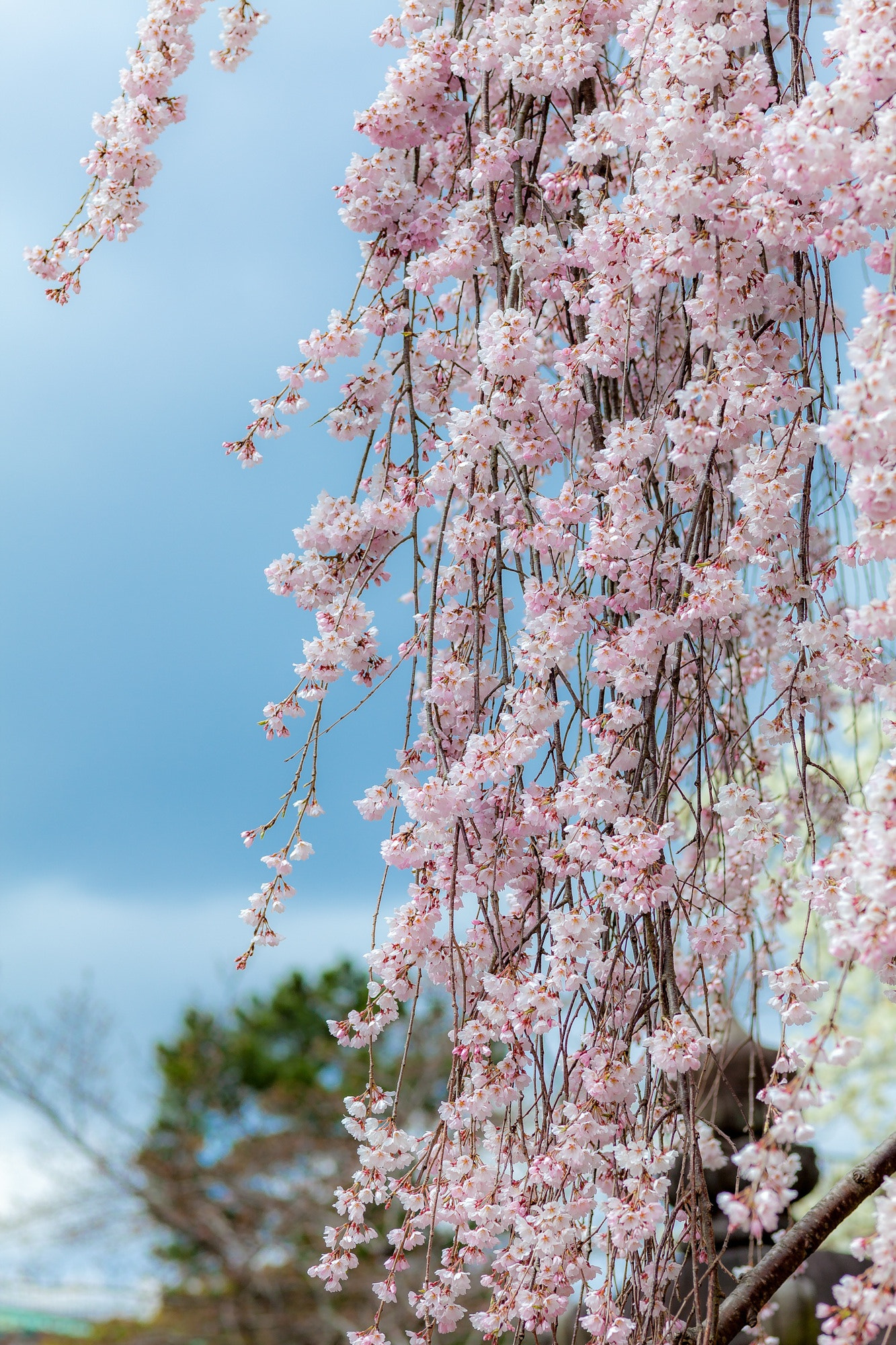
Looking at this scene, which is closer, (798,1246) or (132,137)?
(798,1246)

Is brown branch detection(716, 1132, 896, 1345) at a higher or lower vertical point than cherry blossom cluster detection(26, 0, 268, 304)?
lower

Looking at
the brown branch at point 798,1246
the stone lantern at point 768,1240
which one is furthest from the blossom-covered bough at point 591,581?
the stone lantern at point 768,1240

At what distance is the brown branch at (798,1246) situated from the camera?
117cm

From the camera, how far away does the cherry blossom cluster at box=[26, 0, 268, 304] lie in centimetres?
169

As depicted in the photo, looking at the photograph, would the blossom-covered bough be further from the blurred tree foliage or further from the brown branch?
the blurred tree foliage

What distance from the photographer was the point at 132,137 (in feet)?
5.54

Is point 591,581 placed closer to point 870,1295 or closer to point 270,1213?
point 870,1295

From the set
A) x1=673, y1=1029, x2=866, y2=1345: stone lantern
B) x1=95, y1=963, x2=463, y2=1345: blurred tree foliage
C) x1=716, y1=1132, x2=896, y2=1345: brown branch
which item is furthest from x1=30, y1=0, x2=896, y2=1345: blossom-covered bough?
x1=95, y1=963, x2=463, y2=1345: blurred tree foliage

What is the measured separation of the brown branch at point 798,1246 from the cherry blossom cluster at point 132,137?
1.49 m

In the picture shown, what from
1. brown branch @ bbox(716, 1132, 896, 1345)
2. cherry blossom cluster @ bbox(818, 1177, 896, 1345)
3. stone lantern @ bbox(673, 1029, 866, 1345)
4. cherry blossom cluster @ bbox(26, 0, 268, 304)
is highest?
cherry blossom cluster @ bbox(26, 0, 268, 304)

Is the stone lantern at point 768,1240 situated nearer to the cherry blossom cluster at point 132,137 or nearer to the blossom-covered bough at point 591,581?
the blossom-covered bough at point 591,581

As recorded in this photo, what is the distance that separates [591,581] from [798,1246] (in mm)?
707

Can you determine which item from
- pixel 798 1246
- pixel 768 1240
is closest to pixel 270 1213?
pixel 768 1240

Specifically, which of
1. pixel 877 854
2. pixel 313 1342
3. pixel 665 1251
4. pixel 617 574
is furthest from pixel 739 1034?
pixel 313 1342
